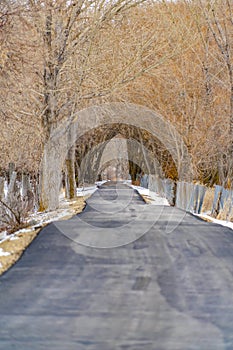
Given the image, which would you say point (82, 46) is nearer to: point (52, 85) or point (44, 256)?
point (52, 85)

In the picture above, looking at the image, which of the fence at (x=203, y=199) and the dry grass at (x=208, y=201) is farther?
the dry grass at (x=208, y=201)

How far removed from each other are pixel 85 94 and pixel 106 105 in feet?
22.3

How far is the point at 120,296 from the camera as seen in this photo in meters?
6.86

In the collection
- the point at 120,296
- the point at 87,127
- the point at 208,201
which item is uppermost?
the point at 87,127

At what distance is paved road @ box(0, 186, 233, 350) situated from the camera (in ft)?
17.6

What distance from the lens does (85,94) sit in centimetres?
2012

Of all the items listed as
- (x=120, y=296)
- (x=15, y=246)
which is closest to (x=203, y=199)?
(x=15, y=246)

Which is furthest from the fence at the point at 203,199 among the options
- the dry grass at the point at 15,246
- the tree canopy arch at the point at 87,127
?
the dry grass at the point at 15,246

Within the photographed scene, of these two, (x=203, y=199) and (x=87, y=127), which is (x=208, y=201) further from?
(x=87, y=127)

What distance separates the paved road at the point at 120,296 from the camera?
17.6ft

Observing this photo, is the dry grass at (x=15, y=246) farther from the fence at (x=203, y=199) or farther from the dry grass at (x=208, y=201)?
the dry grass at (x=208, y=201)

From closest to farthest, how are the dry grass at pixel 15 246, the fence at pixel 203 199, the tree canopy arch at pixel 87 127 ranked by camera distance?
the dry grass at pixel 15 246
the fence at pixel 203 199
the tree canopy arch at pixel 87 127

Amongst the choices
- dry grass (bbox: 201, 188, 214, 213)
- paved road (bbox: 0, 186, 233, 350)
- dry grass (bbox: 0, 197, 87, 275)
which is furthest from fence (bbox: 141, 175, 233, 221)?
dry grass (bbox: 0, 197, 87, 275)

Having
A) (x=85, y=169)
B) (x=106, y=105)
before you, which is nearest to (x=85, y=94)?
(x=106, y=105)
